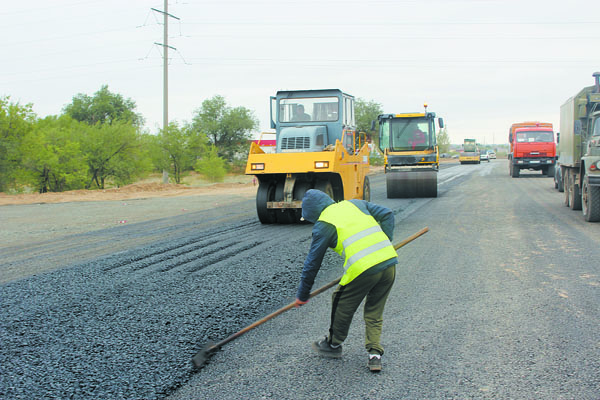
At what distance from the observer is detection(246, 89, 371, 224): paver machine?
11.3m

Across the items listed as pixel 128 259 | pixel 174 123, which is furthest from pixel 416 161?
pixel 174 123

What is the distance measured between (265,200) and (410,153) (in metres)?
8.11

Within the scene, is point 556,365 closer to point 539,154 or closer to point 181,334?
point 181,334

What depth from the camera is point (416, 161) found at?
18.1m

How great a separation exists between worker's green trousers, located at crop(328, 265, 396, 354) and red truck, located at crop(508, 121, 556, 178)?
91.1 ft

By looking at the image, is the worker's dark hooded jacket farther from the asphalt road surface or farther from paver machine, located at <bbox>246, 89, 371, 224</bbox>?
paver machine, located at <bbox>246, 89, 371, 224</bbox>

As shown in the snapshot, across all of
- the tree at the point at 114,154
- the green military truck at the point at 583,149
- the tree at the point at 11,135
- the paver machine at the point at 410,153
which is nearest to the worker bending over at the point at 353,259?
the green military truck at the point at 583,149

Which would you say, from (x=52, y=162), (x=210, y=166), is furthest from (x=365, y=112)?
(x=52, y=162)

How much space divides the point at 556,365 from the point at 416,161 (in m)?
14.6

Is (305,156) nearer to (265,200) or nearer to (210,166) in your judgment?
(265,200)

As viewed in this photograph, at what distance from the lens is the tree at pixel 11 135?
24109 millimetres

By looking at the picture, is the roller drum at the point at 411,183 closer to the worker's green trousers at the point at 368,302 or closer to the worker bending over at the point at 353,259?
the worker bending over at the point at 353,259

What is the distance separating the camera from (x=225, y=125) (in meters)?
58.2

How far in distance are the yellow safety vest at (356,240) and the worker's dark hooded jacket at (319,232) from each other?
42 mm
